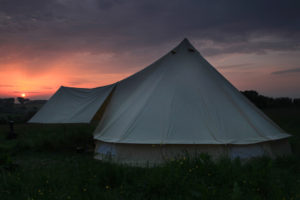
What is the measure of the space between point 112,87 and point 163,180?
484cm

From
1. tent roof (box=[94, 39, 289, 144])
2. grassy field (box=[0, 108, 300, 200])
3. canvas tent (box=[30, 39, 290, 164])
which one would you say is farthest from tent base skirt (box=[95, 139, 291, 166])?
grassy field (box=[0, 108, 300, 200])

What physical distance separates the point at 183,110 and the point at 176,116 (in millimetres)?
252

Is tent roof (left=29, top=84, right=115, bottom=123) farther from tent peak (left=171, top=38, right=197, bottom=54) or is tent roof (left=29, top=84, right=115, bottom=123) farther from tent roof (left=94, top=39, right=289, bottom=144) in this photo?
tent peak (left=171, top=38, right=197, bottom=54)

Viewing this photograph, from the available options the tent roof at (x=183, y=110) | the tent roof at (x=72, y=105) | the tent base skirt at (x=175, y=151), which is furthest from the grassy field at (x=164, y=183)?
the tent roof at (x=72, y=105)

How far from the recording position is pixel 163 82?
741cm

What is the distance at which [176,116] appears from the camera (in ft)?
21.9

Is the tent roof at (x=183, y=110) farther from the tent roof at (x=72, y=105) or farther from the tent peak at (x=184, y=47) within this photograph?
the tent roof at (x=72, y=105)

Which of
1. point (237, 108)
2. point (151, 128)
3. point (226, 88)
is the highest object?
→ point (226, 88)

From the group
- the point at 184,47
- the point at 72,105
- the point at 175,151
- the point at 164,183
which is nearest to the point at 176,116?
the point at 175,151

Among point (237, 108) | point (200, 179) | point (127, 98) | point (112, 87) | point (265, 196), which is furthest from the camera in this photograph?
point (112, 87)

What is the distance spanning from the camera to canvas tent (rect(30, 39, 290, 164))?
6.36 meters

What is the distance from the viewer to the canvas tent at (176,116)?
6.36 meters

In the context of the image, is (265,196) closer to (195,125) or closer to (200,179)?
(200,179)

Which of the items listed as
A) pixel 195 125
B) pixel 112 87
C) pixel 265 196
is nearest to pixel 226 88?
pixel 195 125
